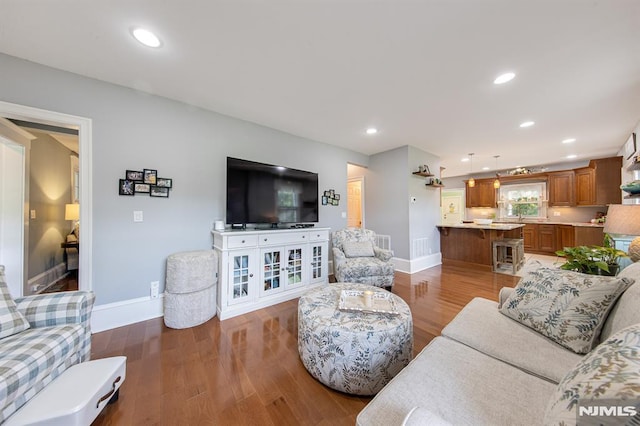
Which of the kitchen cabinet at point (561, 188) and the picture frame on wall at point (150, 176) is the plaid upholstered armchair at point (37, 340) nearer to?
the picture frame on wall at point (150, 176)

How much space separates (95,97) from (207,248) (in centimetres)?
187

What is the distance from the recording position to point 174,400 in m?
1.40

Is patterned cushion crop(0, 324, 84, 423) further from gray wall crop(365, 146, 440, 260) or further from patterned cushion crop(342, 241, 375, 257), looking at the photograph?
gray wall crop(365, 146, 440, 260)

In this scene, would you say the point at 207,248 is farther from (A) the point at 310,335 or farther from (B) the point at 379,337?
(B) the point at 379,337

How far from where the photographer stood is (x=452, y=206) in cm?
770

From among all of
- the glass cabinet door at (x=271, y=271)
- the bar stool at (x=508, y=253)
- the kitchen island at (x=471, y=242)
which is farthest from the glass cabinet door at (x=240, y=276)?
the bar stool at (x=508, y=253)

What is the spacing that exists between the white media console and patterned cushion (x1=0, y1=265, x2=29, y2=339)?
1.33 metres

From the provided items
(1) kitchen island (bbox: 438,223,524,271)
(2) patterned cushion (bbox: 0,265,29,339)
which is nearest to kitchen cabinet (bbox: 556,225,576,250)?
(1) kitchen island (bbox: 438,223,524,271)

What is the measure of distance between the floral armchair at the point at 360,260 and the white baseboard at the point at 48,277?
4135mm

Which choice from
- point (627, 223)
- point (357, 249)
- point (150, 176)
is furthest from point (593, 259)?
point (150, 176)

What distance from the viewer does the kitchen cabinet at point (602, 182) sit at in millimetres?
4830

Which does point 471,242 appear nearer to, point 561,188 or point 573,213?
point 561,188

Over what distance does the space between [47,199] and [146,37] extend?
3.56 m

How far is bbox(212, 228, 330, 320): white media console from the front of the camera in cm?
246
